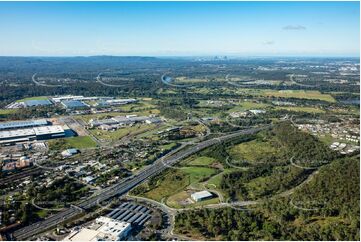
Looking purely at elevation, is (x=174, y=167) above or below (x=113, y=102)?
below

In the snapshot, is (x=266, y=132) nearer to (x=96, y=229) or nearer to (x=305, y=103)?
(x=305, y=103)

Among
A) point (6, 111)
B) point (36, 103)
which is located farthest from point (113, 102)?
point (6, 111)

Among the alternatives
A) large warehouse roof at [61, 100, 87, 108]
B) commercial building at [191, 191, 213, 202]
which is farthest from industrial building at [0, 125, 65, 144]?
commercial building at [191, 191, 213, 202]

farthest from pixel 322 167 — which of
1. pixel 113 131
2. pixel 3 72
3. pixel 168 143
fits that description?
pixel 3 72

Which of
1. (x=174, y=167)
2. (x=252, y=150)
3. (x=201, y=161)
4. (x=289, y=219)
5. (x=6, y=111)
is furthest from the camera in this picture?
(x=6, y=111)

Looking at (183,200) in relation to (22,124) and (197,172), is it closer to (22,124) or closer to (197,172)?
(197,172)

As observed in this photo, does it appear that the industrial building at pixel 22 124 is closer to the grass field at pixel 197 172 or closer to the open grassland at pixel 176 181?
the open grassland at pixel 176 181

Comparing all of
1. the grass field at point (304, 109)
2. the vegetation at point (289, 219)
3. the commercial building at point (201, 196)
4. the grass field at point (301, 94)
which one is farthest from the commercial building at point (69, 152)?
the grass field at point (301, 94)
